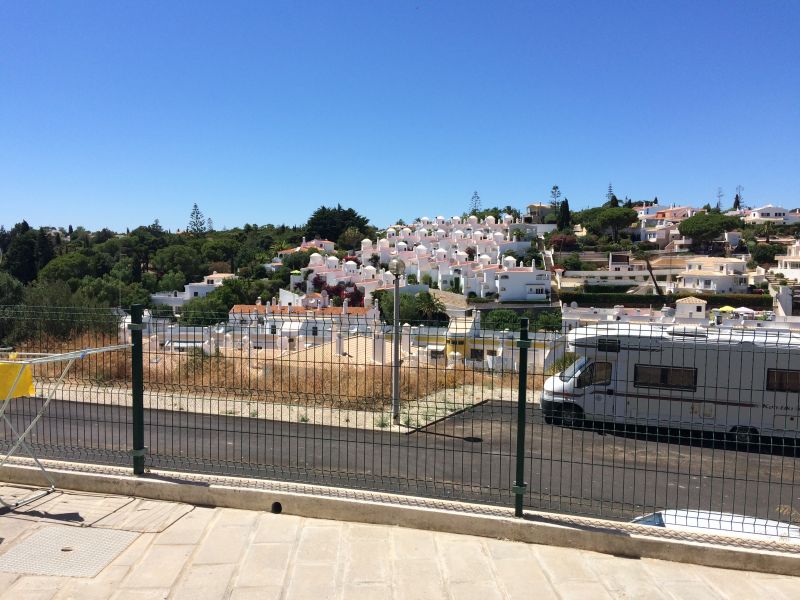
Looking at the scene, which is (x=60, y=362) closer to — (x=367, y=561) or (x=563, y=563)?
(x=367, y=561)

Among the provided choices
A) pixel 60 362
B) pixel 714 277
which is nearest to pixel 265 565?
pixel 60 362

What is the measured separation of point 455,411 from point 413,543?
2.55m

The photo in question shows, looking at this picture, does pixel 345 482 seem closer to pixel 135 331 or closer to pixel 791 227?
pixel 135 331

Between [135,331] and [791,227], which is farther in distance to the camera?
[791,227]

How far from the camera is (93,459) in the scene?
223 inches

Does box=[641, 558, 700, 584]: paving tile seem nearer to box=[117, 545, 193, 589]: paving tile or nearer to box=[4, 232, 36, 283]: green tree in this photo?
box=[117, 545, 193, 589]: paving tile

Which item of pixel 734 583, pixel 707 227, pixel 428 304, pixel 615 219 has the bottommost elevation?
pixel 428 304

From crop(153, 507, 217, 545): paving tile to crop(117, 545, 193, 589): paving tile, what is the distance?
10 centimetres

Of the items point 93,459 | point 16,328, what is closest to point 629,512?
point 93,459

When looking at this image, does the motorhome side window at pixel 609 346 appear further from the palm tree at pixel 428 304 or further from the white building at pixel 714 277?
the white building at pixel 714 277

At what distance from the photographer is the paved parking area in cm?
354

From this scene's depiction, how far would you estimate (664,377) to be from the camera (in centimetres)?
916

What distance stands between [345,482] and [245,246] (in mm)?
114920

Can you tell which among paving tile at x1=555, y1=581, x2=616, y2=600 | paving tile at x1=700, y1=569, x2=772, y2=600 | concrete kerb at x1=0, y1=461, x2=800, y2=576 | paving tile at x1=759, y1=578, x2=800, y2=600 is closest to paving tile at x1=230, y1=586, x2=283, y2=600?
concrete kerb at x1=0, y1=461, x2=800, y2=576
